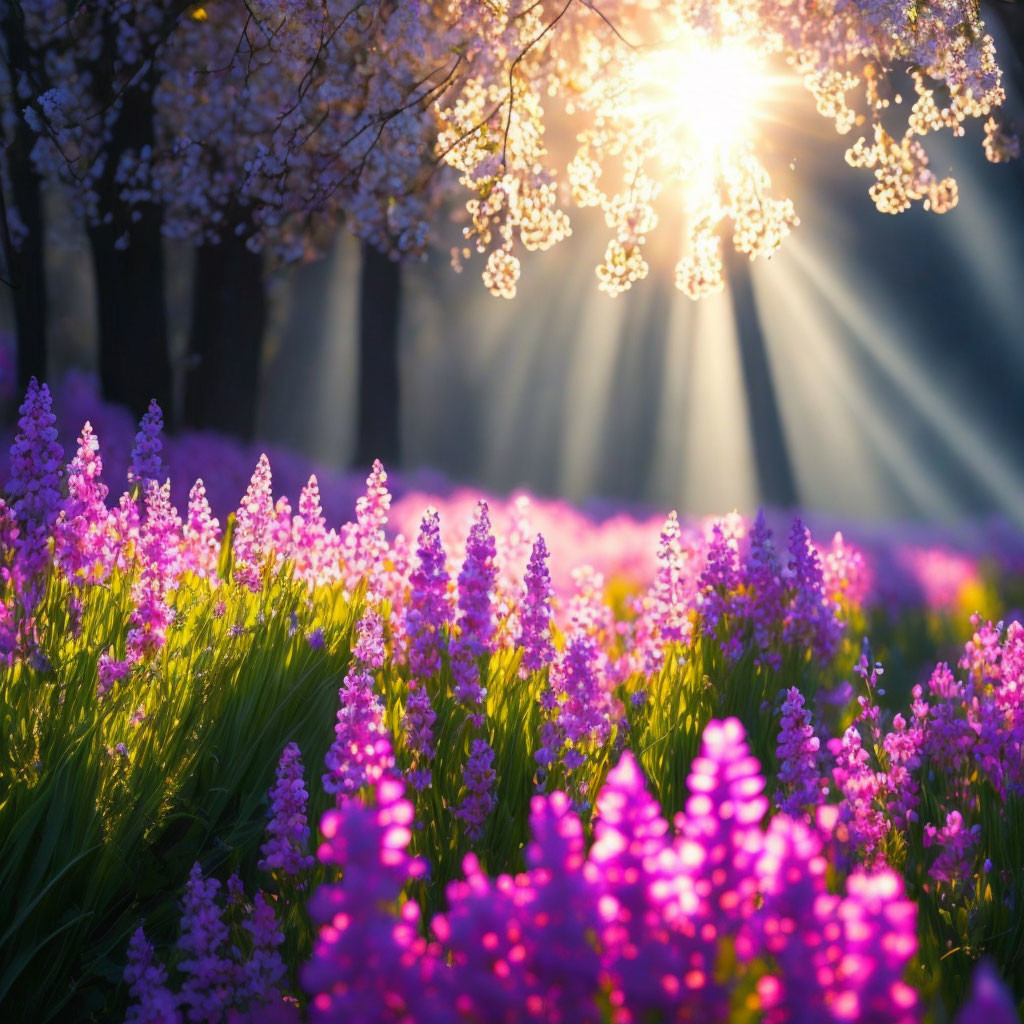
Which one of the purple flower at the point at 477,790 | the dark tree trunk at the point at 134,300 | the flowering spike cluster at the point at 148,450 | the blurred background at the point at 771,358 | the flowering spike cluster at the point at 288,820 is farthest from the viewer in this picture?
the blurred background at the point at 771,358

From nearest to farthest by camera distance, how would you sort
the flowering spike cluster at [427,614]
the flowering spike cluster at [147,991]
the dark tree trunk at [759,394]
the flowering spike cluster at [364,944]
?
the flowering spike cluster at [364,944] → the flowering spike cluster at [147,991] → the flowering spike cluster at [427,614] → the dark tree trunk at [759,394]

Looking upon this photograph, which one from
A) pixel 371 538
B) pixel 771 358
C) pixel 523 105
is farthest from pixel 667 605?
pixel 771 358

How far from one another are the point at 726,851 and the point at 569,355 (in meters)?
32.3

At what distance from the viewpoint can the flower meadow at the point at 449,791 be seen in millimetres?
Answer: 1885

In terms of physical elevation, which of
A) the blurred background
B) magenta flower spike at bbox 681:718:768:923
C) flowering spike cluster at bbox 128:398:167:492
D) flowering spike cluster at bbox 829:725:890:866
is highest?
the blurred background

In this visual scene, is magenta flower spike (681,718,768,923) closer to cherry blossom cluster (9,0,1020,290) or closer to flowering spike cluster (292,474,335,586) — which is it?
flowering spike cluster (292,474,335,586)

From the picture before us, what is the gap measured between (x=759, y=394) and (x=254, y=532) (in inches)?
765

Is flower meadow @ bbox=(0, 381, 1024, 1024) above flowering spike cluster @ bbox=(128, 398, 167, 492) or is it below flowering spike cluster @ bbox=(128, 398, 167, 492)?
below

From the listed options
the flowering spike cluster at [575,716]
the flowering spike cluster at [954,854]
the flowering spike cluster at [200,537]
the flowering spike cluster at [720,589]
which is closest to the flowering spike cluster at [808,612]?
the flowering spike cluster at [720,589]

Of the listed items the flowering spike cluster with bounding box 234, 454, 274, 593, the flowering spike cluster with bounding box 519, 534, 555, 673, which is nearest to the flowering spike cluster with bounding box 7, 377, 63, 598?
the flowering spike cluster with bounding box 234, 454, 274, 593

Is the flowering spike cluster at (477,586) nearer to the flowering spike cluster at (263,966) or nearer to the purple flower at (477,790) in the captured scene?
the purple flower at (477,790)

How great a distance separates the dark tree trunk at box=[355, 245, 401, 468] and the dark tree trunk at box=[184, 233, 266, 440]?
2630 mm

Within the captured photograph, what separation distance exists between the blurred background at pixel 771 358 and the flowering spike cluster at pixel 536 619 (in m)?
18.7

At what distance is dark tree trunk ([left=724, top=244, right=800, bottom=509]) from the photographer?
22.2 metres
